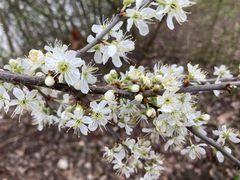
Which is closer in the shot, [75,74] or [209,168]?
[75,74]

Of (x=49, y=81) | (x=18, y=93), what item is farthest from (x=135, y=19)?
(x=18, y=93)

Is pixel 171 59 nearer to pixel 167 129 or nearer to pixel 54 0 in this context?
pixel 54 0

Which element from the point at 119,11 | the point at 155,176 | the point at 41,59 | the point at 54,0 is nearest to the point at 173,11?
the point at 119,11

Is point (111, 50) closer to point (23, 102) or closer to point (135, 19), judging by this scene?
point (135, 19)

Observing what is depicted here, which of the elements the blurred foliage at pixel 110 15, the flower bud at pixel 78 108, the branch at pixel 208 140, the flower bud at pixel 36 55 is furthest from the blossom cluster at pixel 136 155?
the blurred foliage at pixel 110 15

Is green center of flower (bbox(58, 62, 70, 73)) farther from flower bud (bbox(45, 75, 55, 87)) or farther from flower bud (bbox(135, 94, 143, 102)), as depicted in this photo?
flower bud (bbox(135, 94, 143, 102))

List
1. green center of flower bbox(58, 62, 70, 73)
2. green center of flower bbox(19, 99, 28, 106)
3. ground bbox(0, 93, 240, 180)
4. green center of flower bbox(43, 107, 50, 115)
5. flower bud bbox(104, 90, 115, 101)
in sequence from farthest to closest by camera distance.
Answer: ground bbox(0, 93, 240, 180) → green center of flower bbox(43, 107, 50, 115) → green center of flower bbox(19, 99, 28, 106) → flower bud bbox(104, 90, 115, 101) → green center of flower bbox(58, 62, 70, 73)

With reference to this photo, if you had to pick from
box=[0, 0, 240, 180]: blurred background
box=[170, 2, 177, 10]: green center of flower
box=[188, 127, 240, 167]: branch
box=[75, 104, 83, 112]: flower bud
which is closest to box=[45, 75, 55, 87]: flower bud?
box=[75, 104, 83, 112]: flower bud

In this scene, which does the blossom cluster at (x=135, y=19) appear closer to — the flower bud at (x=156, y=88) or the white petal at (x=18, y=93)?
the flower bud at (x=156, y=88)
